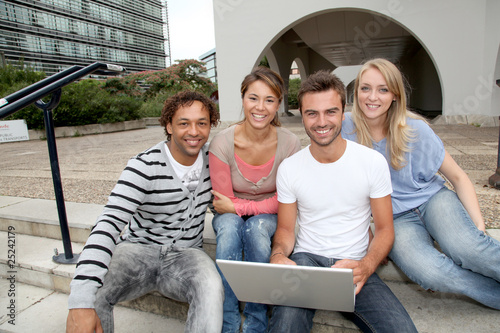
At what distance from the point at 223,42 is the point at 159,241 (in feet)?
32.1

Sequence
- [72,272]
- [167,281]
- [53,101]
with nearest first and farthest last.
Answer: [167,281] < [53,101] < [72,272]

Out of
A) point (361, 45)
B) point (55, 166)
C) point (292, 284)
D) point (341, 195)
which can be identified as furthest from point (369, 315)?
point (361, 45)

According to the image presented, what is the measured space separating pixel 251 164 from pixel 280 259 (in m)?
0.61

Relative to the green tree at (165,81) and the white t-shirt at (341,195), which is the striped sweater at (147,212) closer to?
the white t-shirt at (341,195)

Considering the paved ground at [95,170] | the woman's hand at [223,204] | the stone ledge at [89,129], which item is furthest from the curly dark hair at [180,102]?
the stone ledge at [89,129]

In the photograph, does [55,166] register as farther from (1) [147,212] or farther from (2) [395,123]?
(2) [395,123]

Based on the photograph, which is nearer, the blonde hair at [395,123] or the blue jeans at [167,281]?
the blue jeans at [167,281]

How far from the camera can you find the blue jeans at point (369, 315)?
1316 mm

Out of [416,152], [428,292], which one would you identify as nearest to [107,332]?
[428,292]

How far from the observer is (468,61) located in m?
8.45

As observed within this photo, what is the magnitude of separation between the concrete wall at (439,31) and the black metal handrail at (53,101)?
844 cm

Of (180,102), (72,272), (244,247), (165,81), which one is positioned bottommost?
(72,272)

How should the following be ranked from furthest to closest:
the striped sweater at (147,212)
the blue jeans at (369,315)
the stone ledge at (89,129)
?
the stone ledge at (89,129) < the striped sweater at (147,212) < the blue jeans at (369,315)

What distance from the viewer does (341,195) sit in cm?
157
